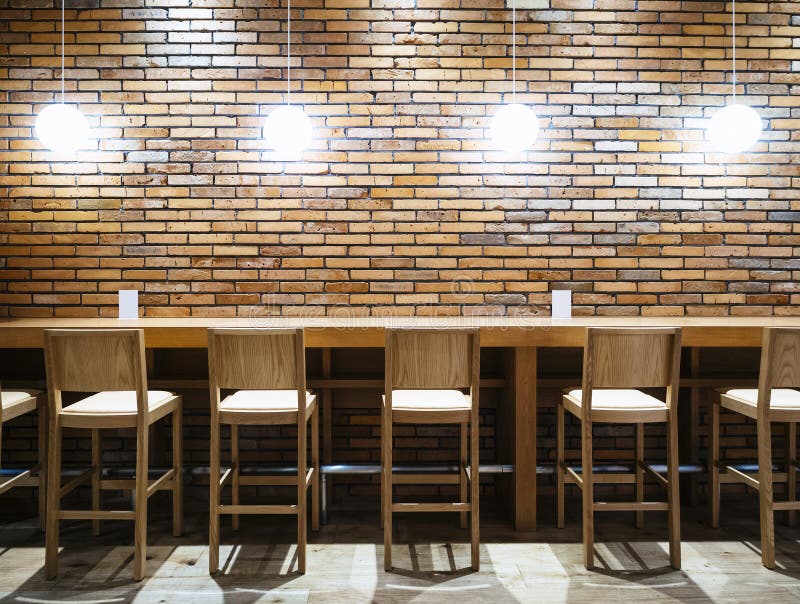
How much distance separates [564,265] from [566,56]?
59.0 inches

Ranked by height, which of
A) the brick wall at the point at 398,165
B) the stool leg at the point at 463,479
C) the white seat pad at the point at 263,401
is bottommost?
the stool leg at the point at 463,479

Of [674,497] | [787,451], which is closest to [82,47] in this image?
[674,497]

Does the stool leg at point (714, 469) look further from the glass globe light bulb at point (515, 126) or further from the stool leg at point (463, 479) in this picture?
the glass globe light bulb at point (515, 126)

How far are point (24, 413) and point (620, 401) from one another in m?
3.28

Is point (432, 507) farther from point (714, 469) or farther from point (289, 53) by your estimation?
point (289, 53)

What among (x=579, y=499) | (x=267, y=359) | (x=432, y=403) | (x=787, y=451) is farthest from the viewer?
(x=579, y=499)

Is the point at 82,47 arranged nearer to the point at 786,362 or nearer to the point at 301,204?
the point at 301,204

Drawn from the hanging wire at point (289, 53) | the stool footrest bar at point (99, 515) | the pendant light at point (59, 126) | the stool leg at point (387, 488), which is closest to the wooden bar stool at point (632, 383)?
the stool leg at point (387, 488)

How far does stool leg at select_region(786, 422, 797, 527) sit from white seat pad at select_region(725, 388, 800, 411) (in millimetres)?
421

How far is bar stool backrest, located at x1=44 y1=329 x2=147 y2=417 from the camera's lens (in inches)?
106

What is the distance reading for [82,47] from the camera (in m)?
4.04

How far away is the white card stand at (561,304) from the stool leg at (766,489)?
1.38m

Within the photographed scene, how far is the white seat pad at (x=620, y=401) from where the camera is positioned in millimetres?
2842

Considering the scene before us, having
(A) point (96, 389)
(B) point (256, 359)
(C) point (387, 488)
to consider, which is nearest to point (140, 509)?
(A) point (96, 389)
